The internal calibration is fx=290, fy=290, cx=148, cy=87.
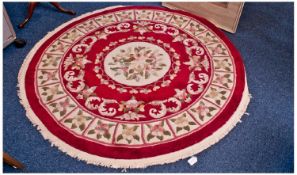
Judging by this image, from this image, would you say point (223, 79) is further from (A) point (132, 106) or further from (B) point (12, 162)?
(B) point (12, 162)

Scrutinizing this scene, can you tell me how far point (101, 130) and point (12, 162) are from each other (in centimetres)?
49

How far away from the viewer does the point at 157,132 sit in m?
1.69

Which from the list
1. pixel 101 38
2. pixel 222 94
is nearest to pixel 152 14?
pixel 101 38

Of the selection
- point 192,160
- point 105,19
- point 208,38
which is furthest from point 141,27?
point 192,160

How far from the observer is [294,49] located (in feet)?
7.14

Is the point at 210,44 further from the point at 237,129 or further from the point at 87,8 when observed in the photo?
the point at 87,8

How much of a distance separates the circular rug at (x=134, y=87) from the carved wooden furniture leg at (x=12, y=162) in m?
0.20

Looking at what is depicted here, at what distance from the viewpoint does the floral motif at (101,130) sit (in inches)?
66.2

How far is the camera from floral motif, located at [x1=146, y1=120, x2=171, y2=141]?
1669mm

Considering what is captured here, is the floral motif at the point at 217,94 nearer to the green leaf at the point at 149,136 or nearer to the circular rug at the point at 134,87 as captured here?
the circular rug at the point at 134,87

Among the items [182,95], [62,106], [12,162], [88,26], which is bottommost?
[12,162]

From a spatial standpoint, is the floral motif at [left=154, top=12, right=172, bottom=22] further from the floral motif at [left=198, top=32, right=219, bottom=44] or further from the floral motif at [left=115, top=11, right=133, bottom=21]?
the floral motif at [left=198, top=32, right=219, bottom=44]

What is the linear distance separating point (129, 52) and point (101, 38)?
28 cm

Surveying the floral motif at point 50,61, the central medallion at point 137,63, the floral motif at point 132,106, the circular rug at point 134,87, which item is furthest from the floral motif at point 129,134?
the floral motif at point 50,61
